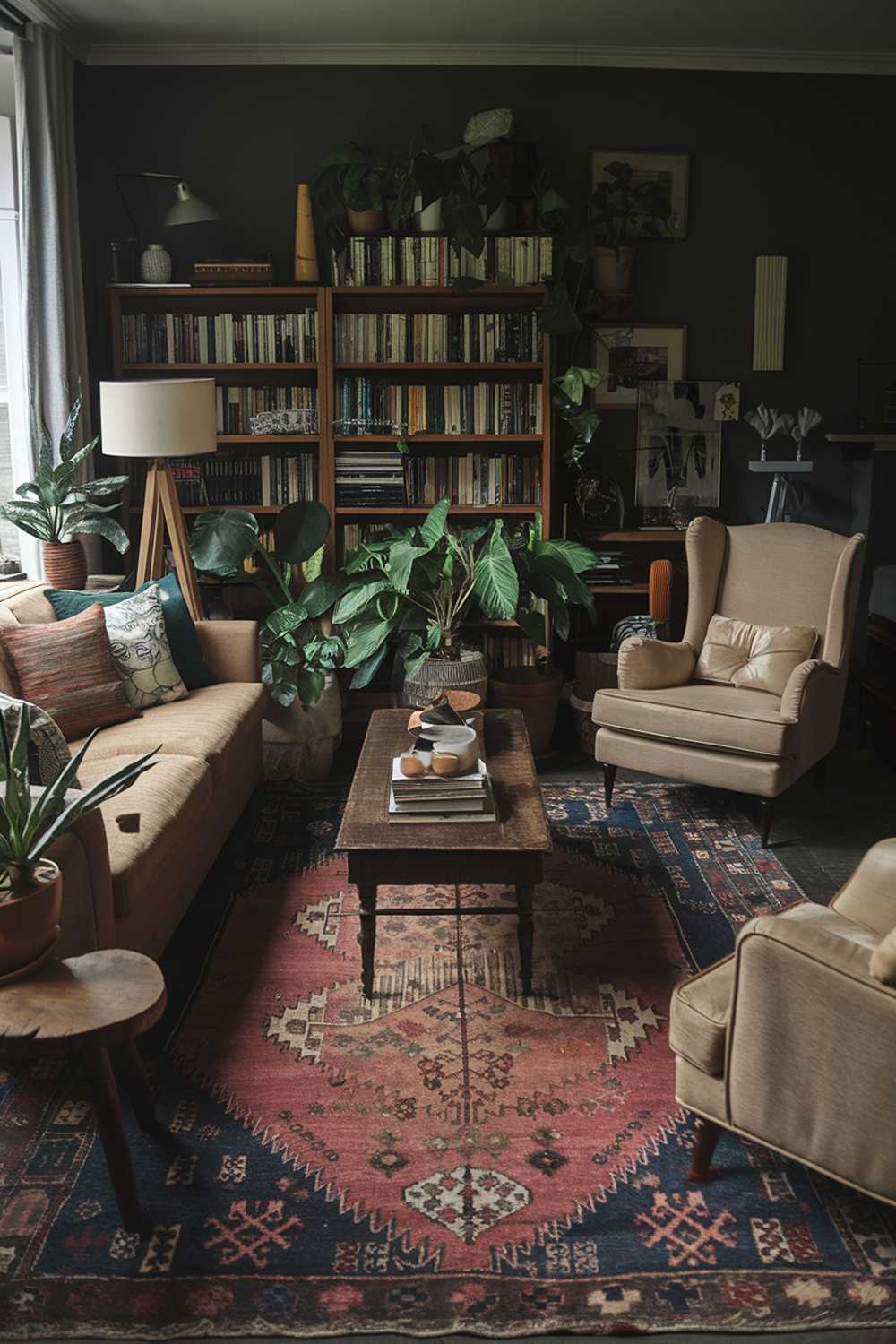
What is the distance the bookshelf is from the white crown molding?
0.97 m

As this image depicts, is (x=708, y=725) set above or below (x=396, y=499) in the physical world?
below

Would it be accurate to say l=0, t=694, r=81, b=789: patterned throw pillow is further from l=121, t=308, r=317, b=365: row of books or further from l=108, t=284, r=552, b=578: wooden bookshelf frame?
l=121, t=308, r=317, b=365: row of books

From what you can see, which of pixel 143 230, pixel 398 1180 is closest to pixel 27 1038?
pixel 398 1180

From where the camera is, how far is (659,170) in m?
5.24

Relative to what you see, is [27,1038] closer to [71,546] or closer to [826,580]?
[71,546]

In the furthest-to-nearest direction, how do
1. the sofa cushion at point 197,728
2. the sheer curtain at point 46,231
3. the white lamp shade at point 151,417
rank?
1. the sheer curtain at point 46,231
2. the white lamp shade at point 151,417
3. the sofa cushion at point 197,728

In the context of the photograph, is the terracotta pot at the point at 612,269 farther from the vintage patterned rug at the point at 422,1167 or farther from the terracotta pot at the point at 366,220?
the vintage patterned rug at the point at 422,1167

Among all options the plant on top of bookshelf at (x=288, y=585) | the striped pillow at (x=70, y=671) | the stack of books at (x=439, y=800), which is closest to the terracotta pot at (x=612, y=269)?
the plant on top of bookshelf at (x=288, y=585)

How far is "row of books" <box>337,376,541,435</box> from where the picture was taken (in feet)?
16.9

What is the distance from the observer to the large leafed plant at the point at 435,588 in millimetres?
4570

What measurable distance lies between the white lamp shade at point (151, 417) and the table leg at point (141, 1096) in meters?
2.47

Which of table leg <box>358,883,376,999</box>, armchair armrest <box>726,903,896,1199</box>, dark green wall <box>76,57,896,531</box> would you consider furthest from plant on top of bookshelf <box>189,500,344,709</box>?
armchair armrest <box>726,903,896,1199</box>

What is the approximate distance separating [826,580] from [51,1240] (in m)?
3.31

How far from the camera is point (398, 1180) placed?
228 centimetres
